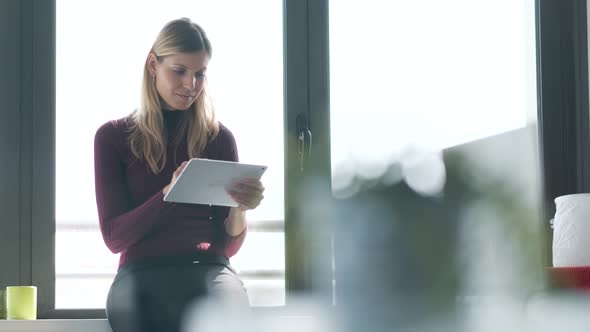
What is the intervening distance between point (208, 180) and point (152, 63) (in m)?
0.42

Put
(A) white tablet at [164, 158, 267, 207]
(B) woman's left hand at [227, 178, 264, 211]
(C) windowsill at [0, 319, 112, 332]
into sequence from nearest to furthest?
(A) white tablet at [164, 158, 267, 207] < (B) woman's left hand at [227, 178, 264, 211] < (C) windowsill at [0, 319, 112, 332]

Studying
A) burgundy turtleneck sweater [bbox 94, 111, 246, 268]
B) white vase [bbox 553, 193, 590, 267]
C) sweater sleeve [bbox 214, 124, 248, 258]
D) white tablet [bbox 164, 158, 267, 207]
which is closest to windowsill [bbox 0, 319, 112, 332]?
burgundy turtleneck sweater [bbox 94, 111, 246, 268]

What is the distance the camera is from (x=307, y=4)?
2596 millimetres

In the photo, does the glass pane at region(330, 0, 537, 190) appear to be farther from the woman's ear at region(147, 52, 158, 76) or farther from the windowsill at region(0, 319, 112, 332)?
the windowsill at region(0, 319, 112, 332)

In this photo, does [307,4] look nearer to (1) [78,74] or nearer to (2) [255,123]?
(2) [255,123]

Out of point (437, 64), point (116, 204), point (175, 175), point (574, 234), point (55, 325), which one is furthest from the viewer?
point (437, 64)

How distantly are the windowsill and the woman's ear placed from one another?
747 millimetres

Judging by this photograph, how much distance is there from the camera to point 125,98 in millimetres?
2449

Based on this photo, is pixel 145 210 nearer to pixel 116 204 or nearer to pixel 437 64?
pixel 116 204

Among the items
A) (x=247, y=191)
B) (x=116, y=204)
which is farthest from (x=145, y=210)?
(x=247, y=191)

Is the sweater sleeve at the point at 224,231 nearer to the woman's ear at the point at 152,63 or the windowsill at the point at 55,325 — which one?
the woman's ear at the point at 152,63

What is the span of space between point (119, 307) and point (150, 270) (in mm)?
110

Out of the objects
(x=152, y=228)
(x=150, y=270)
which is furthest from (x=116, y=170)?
(x=150, y=270)

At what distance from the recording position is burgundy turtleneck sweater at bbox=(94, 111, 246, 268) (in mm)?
1872
